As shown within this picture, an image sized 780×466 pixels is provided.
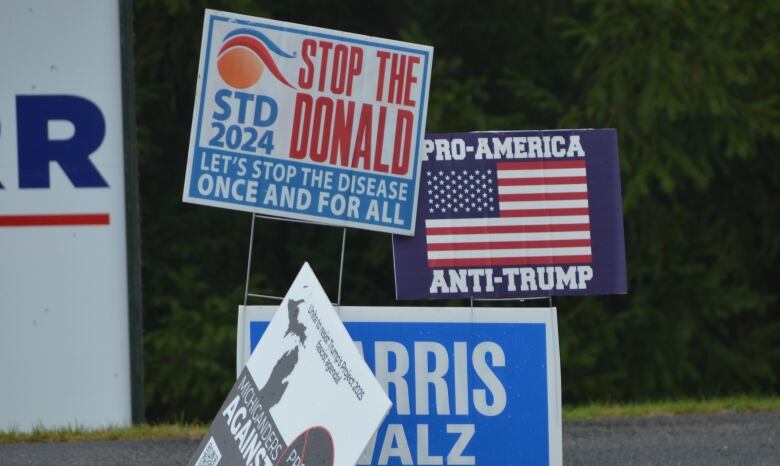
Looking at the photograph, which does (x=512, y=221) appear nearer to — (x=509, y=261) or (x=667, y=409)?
(x=509, y=261)

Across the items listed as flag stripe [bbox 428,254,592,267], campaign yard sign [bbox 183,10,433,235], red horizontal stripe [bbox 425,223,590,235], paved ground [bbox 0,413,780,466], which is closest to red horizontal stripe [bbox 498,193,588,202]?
red horizontal stripe [bbox 425,223,590,235]

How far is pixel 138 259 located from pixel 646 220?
6430 mm

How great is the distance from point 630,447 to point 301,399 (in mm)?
2867

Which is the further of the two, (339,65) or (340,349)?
(339,65)

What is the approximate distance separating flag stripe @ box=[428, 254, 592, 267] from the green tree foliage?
651 centimetres

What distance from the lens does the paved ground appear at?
6.59m

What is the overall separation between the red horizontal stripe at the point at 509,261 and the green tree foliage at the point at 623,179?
21.4 feet

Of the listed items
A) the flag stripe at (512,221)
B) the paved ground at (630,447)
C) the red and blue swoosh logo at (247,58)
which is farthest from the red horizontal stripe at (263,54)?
the paved ground at (630,447)

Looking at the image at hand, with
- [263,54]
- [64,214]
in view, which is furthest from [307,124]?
[64,214]

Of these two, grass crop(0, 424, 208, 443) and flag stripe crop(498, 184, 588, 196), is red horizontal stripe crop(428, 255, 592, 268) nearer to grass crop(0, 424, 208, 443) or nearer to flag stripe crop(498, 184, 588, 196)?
flag stripe crop(498, 184, 588, 196)

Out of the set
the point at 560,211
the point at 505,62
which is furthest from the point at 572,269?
the point at 505,62

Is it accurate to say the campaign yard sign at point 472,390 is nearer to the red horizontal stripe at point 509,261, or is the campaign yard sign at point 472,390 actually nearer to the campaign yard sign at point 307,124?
the red horizontal stripe at point 509,261

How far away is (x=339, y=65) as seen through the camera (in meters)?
5.11

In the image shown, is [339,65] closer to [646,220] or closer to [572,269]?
[572,269]
